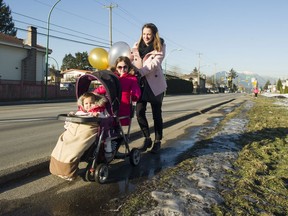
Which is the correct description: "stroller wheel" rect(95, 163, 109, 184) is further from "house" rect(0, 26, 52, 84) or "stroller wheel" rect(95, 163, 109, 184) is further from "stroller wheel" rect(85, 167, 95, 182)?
"house" rect(0, 26, 52, 84)

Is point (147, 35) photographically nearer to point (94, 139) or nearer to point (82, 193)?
point (94, 139)

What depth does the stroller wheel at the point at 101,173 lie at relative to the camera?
12.8 ft

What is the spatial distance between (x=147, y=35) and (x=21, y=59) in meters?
33.5

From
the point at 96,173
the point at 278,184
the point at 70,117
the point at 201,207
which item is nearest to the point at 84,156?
the point at 96,173

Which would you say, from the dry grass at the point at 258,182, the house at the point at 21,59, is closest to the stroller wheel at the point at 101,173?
the dry grass at the point at 258,182

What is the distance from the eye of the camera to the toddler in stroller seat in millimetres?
3814

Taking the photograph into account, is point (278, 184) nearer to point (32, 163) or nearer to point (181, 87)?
point (32, 163)

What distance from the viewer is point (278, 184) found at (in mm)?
4098

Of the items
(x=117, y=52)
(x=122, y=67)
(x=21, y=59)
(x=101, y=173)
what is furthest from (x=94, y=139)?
Result: (x=21, y=59)

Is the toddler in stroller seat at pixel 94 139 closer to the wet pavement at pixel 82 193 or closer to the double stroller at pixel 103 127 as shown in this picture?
the double stroller at pixel 103 127

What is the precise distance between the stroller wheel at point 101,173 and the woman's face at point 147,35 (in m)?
2.27

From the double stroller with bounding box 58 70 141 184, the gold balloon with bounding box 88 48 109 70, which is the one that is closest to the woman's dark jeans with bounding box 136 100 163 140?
the double stroller with bounding box 58 70 141 184

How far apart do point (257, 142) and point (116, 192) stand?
4.10 meters

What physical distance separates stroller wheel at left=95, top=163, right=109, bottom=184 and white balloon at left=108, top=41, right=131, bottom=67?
1676 mm
